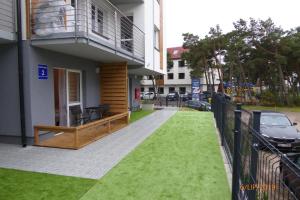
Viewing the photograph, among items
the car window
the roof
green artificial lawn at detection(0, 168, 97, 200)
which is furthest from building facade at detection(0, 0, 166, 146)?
the roof

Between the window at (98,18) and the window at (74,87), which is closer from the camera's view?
the window at (74,87)

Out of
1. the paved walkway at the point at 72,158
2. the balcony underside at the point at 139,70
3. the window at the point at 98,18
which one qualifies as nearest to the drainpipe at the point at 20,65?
the paved walkway at the point at 72,158

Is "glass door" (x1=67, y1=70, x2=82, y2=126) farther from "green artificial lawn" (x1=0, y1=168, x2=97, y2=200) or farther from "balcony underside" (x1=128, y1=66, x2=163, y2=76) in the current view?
"green artificial lawn" (x1=0, y1=168, x2=97, y2=200)

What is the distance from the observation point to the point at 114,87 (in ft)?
40.9

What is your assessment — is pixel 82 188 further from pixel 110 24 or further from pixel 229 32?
pixel 229 32

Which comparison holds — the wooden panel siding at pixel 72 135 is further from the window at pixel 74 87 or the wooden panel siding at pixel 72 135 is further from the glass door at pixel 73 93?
the window at pixel 74 87

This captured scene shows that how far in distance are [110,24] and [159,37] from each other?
5.96 m

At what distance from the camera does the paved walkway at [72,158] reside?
5.64 m

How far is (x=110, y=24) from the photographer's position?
13.5m

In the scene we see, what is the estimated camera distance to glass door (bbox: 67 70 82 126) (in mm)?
10075

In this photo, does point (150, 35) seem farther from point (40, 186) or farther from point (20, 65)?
point (40, 186)

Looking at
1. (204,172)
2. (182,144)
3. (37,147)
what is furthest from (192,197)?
(37,147)

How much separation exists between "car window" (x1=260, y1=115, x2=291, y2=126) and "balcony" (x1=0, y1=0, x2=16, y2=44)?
31.5ft

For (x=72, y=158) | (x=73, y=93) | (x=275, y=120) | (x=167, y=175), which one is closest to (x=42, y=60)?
(x=73, y=93)
